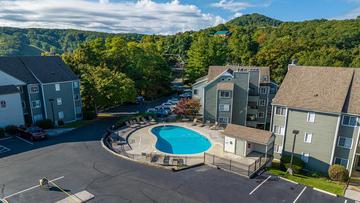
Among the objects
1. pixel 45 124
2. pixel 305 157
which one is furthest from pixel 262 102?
pixel 45 124

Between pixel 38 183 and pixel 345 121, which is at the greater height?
pixel 345 121

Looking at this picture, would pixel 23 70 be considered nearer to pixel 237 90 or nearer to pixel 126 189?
pixel 126 189

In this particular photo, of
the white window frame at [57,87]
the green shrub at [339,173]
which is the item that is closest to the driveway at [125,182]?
the green shrub at [339,173]

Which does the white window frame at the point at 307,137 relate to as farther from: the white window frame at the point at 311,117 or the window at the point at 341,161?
the window at the point at 341,161

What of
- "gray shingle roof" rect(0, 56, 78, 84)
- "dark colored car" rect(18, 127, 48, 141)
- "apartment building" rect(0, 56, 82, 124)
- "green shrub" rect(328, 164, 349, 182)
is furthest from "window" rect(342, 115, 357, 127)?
"gray shingle roof" rect(0, 56, 78, 84)

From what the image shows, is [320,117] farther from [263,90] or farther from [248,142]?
[263,90]

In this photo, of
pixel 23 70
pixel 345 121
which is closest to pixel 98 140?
pixel 23 70
